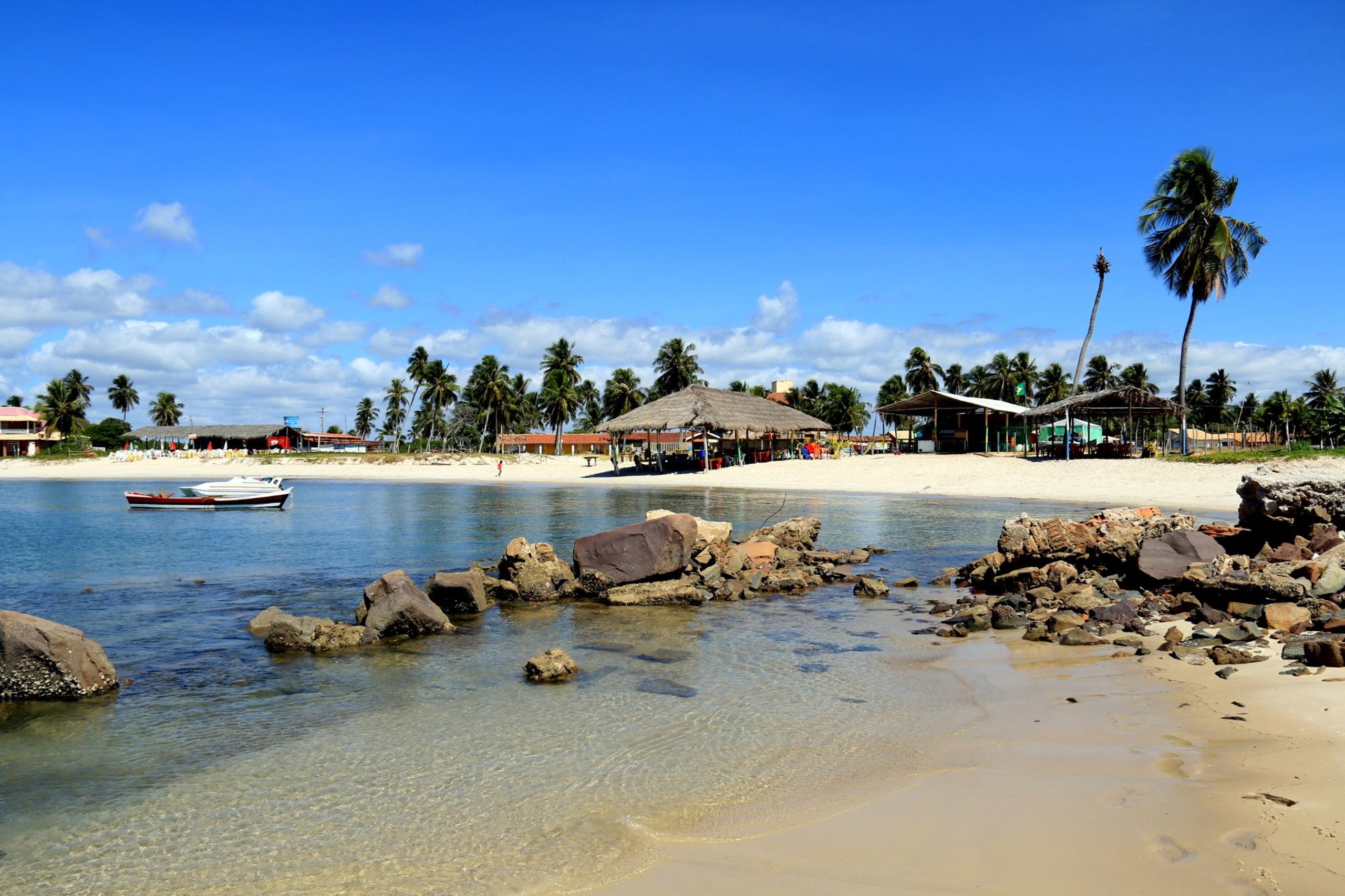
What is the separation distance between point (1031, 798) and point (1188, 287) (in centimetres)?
5065

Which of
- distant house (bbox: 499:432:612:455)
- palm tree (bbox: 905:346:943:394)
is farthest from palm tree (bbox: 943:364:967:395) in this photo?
distant house (bbox: 499:432:612:455)

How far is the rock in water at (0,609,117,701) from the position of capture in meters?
9.18

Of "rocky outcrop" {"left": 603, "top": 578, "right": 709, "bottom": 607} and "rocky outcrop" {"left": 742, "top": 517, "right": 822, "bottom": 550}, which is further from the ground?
"rocky outcrop" {"left": 742, "top": 517, "right": 822, "bottom": 550}

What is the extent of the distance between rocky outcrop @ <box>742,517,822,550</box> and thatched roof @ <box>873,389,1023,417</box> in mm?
34009

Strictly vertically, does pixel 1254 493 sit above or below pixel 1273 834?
above

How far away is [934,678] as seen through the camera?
978 cm

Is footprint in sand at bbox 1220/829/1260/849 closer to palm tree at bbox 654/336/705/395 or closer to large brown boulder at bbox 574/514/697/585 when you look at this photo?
large brown boulder at bbox 574/514/697/585

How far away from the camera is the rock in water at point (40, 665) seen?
30.1ft

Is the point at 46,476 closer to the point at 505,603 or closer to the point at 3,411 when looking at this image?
the point at 3,411

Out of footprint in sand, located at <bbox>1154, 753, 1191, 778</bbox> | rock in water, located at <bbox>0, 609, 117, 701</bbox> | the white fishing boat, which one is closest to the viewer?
footprint in sand, located at <bbox>1154, 753, 1191, 778</bbox>

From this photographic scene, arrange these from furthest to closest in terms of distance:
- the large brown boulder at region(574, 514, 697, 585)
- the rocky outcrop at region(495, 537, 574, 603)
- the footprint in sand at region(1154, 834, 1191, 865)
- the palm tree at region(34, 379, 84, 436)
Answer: the palm tree at region(34, 379, 84, 436)
the large brown boulder at region(574, 514, 697, 585)
the rocky outcrop at region(495, 537, 574, 603)
the footprint in sand at region(1154, 834, 1191, 865)

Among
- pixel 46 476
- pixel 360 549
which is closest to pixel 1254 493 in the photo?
pixel 360 549

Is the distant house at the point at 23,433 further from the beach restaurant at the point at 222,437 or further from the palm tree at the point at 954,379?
the palm tree at the point at 954,379

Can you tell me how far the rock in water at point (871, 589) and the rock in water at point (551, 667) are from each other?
7.06m
